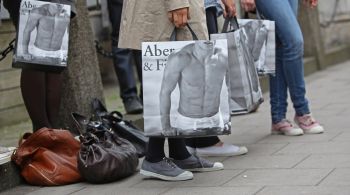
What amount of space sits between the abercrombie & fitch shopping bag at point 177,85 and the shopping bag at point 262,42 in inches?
48.5

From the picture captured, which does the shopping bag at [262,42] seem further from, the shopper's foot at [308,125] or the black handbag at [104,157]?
the black handbag at [104,157]

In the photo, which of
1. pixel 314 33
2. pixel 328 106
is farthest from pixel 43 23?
pixel 314 33

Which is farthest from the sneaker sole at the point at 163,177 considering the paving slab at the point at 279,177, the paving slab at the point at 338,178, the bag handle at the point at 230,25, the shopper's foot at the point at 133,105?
the shopper's foot at the point at 133,105

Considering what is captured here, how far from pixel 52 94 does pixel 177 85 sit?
1.20 meters

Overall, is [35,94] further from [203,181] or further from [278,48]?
[278,48]

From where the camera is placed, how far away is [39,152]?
504 centimetres

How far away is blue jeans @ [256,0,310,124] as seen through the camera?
5.95 metres

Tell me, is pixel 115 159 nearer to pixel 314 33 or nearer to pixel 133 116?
pixel 133 116

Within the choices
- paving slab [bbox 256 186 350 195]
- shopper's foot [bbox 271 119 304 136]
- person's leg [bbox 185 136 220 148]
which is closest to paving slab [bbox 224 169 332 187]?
paving slab [bbox 256 186 350 195]

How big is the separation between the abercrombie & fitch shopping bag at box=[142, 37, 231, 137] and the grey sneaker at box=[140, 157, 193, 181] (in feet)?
1.28

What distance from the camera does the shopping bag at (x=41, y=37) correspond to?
5.00 metres

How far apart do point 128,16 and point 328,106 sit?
3.52m

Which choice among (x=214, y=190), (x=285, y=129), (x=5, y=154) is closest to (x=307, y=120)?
(x=285, y=129)

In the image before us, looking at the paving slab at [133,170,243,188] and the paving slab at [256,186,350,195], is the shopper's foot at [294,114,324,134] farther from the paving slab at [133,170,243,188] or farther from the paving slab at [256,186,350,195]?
the paving slab at [256,186,350,195]
